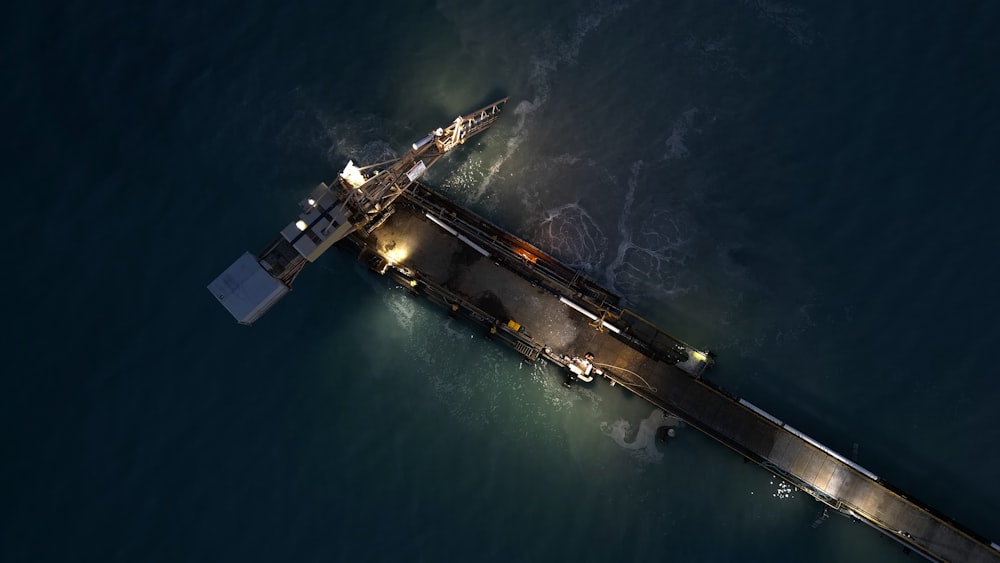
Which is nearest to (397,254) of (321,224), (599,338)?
(321,224)

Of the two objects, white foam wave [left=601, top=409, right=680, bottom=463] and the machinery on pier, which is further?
white foam wave [left=601, top=409, right=680, bottom=463]

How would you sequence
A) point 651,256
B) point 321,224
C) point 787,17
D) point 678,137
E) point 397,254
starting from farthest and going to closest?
point 787,17 → point 678,137 → point 651,256 → point 397,254 → point 321,224

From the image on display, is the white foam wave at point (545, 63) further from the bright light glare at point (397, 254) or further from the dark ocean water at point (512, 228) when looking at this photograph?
the bright light glare at point (397, 254)

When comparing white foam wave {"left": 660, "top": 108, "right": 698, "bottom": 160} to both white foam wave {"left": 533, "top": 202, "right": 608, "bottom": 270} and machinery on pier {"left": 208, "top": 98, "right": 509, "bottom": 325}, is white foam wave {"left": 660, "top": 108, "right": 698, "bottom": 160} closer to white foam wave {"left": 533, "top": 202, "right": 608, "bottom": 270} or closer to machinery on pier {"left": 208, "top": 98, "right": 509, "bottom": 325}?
white foam wave {"left": 533, "top": 202, "right": 608, "bottom": 270}

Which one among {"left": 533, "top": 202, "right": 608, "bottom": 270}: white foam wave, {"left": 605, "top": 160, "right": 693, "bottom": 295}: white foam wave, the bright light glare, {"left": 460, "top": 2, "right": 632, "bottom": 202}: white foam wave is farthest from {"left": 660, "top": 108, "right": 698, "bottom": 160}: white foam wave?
the bright light glare

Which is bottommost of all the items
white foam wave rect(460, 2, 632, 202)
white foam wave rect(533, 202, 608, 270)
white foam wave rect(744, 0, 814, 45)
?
white foam wave rect(533, 202, 608, 270)

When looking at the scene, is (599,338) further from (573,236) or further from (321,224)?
(321,224)
